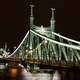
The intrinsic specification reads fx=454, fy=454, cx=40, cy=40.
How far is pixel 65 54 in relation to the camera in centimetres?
3553

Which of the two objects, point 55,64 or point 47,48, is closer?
point 55,64

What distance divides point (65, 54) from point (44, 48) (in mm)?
3679

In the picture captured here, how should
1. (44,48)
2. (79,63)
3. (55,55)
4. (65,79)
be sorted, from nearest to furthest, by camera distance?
(65,79) < (79,63) < (55,55) < (44,48)

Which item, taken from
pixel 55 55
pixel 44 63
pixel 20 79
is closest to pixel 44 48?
pixel 55 55

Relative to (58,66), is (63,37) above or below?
above

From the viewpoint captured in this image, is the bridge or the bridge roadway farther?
the bridge

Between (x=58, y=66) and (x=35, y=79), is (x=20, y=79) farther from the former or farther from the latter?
(x=58, y=66)

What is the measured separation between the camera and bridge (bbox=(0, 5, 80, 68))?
109 feet

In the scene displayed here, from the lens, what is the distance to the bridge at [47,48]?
109 feet

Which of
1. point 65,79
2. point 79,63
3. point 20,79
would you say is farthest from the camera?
point 79,63

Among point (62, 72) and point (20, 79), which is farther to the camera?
point (62, 72)

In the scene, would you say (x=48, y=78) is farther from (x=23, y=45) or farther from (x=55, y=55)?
(x=23, y=45)

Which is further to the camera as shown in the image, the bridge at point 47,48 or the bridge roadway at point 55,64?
the bridge at point 47,48

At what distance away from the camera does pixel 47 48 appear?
3856 centimetres
